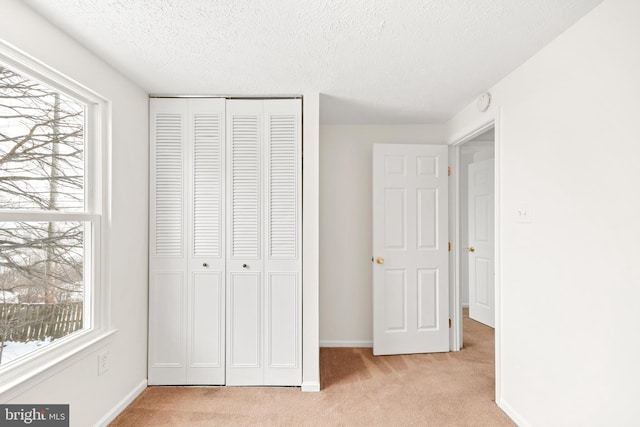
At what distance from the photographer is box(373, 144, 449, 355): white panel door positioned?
131 inches

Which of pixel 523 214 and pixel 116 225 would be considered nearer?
pixel 523 214

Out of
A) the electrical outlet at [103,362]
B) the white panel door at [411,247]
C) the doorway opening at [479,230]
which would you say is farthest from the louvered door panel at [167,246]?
the doorway opening at [479,230]

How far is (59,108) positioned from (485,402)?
3.45m

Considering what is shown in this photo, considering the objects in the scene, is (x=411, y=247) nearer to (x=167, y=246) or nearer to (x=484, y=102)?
(x=484, y=102)

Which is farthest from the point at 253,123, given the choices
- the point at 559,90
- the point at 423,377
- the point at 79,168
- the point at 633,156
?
the point at 423,377

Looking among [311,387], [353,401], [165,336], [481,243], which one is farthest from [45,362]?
[481,243]

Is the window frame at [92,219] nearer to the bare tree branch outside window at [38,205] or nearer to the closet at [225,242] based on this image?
the bare tree branch outside window at [38,205]

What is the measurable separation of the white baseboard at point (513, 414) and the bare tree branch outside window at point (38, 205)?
289 cm

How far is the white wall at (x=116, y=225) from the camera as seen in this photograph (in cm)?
162

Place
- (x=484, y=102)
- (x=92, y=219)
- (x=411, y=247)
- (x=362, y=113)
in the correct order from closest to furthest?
1. (x=92, y=219)
2. (x=484, y=102)
3. (x=362, y=113)
4. (x=411, y=247)

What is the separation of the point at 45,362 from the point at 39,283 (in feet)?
1.35

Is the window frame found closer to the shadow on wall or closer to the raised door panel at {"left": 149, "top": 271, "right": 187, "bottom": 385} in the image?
the raised door panel at {"left": 149, "top": 271, "right": 187, "bottom": 385}

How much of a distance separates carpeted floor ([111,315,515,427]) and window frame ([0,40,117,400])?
0.65 metres

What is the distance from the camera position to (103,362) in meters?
2.11
